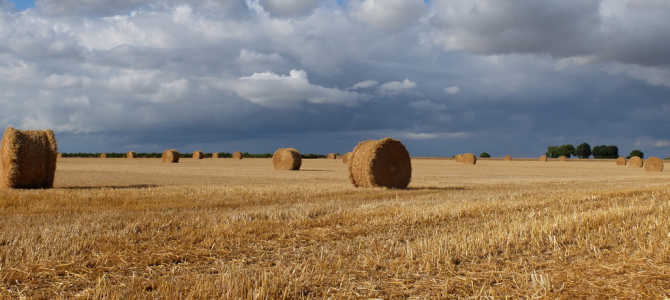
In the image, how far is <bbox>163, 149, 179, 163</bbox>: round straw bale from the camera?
44.1 metres

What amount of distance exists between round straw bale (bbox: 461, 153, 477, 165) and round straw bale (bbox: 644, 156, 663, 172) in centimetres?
1726

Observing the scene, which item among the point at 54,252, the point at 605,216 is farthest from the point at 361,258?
the point at 605,216

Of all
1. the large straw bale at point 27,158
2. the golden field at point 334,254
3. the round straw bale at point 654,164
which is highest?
the round straw bale at point 654,164

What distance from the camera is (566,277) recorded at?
4.17 m

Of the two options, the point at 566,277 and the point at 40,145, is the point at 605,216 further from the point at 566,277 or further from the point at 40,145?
the point at 40,145

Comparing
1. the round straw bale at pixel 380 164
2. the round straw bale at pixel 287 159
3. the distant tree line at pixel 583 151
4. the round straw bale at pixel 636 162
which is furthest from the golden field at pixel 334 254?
the distant tree line at pixel 583 151

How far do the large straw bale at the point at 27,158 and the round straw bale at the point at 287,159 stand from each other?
17613 millimetres

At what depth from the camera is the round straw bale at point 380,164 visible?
15.4m

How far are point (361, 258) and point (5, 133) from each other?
13365 millimetres

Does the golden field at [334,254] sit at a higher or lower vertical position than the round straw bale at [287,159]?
lower

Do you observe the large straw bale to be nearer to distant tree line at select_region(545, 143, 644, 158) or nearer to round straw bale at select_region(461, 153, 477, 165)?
round straw bale at select_region(461, 153, 477, 165)

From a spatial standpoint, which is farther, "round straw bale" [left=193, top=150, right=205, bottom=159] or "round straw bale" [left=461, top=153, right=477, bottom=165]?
"round straw bale" [left=193, top=150, right=205, bottom=159]

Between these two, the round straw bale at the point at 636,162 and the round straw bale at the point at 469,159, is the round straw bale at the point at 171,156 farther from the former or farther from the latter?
the round straw bale at the point at 636,162

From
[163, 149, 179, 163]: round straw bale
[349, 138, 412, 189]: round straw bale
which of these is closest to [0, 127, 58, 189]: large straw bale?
[349, 138, 412, 189]: round straw bale
